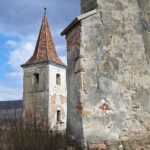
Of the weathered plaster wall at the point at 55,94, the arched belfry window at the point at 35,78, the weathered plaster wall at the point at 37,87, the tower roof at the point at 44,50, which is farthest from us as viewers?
the arched belfry window at the point at 35,78

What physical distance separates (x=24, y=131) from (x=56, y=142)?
70 cm

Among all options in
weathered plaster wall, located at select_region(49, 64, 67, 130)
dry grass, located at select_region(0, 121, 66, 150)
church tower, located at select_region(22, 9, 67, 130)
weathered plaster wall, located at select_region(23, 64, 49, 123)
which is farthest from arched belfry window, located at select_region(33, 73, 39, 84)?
dry grass, located at select_region(0, 121, 66, 150)

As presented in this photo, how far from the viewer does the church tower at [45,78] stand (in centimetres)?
2998

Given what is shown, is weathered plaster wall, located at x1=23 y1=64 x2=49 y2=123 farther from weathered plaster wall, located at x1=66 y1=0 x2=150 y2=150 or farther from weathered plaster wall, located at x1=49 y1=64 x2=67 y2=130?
weathered plaster wall, located at x1=66 y1=0 x2=150 y2=150

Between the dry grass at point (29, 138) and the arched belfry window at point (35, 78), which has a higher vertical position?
the arched belfry window at point (35, 78)

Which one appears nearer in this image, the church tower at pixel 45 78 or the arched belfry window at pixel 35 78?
the church tower at pixel 45 78

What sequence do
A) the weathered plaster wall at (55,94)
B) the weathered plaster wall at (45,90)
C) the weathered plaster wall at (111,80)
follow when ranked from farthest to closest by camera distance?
the weathered plaster wall at (55,94)
the weathered plaster wall at (45,90)
the weathered plaster wall at (111,80)

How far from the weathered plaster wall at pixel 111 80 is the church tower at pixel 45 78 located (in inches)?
936

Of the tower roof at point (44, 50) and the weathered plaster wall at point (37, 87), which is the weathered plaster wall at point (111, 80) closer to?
the weathered plaster wall at point (37, 87)

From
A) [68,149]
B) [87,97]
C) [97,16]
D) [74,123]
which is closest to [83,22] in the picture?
[97,16]

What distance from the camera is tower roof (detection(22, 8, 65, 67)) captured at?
30.3m

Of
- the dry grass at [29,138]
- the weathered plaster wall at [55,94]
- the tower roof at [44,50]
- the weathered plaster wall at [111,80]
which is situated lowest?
the dry grass at [29,138]

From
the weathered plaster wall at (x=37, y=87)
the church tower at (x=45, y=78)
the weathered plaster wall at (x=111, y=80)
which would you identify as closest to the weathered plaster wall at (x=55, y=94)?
the church tower at (x=45, y=78)

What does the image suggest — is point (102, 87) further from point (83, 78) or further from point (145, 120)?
point (145, 120)
